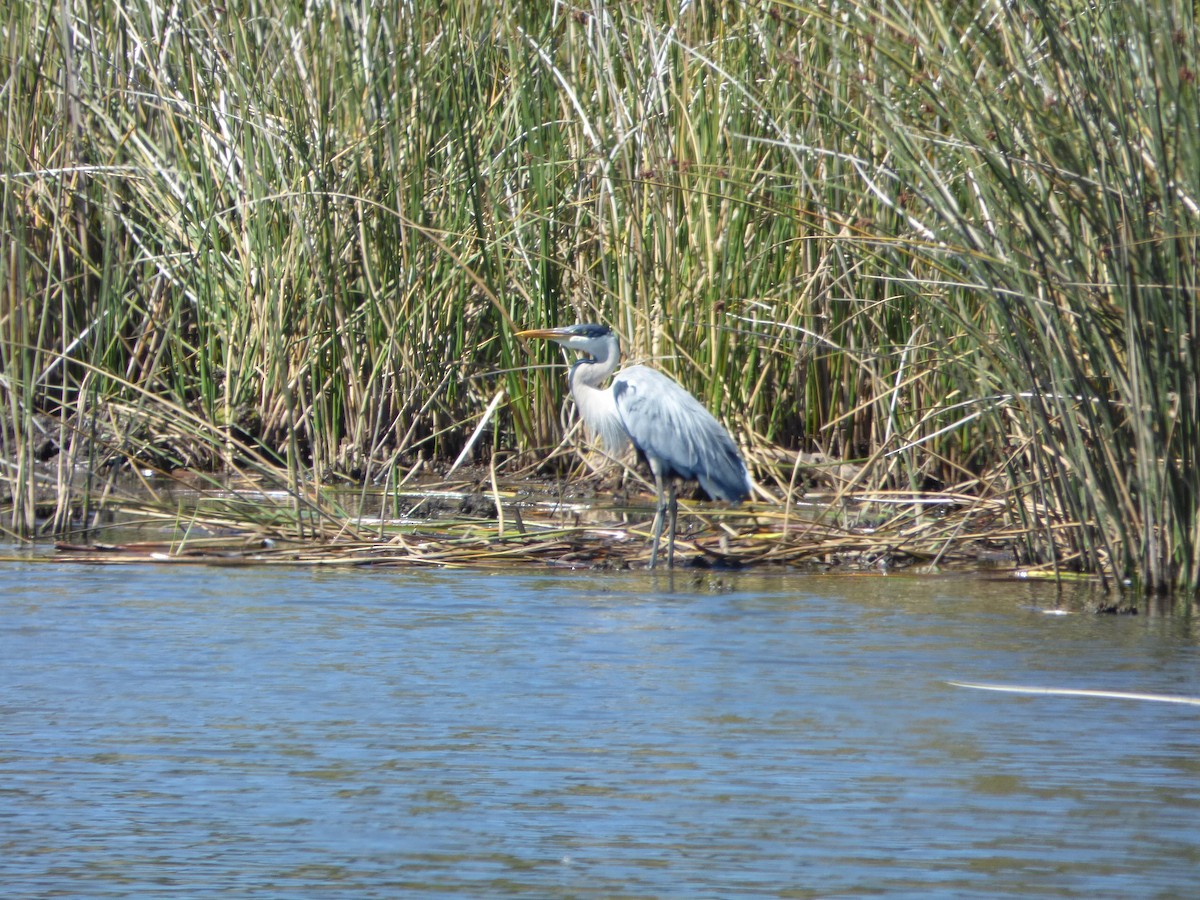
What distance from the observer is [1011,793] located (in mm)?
3445

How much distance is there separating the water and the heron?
911mm

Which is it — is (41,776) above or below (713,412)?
below

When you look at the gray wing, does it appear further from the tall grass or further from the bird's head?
the tall grass

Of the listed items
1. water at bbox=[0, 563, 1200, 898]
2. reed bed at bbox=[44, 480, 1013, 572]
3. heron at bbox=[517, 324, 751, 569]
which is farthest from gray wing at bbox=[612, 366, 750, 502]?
water at bbox=[0, 563, 1200, 898]

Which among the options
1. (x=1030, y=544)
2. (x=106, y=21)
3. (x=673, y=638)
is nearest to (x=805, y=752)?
(x=673, y=638)

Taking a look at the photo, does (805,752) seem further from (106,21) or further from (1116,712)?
(106,21)

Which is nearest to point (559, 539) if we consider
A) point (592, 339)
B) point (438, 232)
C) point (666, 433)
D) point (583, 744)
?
point (666, 433)

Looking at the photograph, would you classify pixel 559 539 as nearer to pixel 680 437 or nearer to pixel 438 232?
pixel 680 437

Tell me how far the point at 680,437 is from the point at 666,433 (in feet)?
0.18

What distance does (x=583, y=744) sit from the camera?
150 inches

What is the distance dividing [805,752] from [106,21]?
6.42 metres

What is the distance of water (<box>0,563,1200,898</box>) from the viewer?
9.91 ft

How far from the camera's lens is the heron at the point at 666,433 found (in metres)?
6.64

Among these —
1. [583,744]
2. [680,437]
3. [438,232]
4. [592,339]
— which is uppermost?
[438,232]
